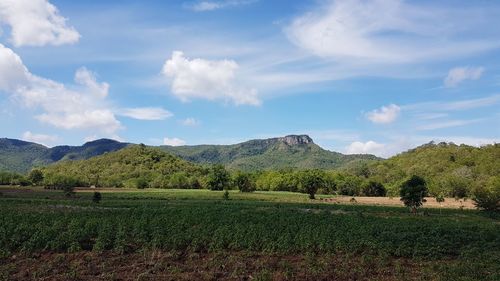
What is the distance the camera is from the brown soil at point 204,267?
2146 centimetres

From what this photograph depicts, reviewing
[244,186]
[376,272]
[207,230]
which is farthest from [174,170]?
[376,272]

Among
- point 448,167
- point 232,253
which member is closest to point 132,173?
point 448,167

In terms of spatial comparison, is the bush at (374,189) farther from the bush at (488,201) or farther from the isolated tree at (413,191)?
the isolated tree at (413,191)

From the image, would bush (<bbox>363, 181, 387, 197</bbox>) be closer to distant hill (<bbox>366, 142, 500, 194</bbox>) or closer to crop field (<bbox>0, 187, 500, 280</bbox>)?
distant hill (<bbox>366, 142, 500, 194</bbox>)

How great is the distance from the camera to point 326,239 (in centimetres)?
3131

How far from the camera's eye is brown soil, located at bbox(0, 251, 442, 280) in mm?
21463

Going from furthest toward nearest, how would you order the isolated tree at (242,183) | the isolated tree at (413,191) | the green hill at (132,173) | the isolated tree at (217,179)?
the green hill at (132,173) < the isolated tree at (242,183) < the isolated tree at (217,179) < the isolated tree at (413,191)

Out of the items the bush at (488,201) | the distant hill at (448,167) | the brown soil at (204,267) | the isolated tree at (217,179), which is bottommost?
the brown soil at (204,267)

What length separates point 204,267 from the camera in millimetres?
23375

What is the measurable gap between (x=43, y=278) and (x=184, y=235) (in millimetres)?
11174

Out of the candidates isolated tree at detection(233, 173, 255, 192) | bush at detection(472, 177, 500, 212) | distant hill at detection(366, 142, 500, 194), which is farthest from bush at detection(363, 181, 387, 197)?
bush at detection(472, 177, 500, 212)

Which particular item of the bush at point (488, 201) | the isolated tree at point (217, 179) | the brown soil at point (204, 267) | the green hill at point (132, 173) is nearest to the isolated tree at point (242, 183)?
the isolated tree at point (217, 179)

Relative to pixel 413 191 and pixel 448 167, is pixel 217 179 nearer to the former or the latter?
pixel 413 191

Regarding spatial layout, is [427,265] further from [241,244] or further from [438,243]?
[241,244]
